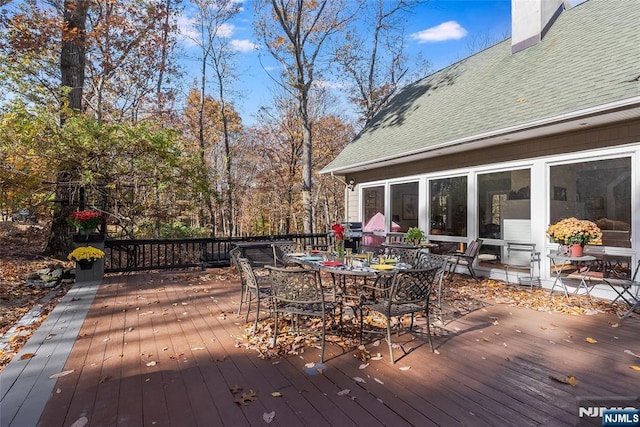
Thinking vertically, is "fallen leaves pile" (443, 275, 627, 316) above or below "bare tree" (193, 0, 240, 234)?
below

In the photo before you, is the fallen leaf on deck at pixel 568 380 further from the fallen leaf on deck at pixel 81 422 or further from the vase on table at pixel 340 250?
the fallen leaf on deck at pixel 81 422

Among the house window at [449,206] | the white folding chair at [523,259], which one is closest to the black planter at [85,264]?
the house window at [449,206]

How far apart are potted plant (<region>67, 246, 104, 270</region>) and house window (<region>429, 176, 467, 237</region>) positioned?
693 centimetres

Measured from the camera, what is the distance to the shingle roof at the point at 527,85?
5383mm

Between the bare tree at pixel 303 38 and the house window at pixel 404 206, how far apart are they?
4069mm

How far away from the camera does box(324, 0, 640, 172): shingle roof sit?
538cm

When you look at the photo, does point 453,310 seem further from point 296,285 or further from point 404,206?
point 404,206

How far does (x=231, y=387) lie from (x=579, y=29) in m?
9.05

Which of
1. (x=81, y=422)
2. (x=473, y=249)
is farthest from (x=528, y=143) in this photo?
(x=81, y=422)

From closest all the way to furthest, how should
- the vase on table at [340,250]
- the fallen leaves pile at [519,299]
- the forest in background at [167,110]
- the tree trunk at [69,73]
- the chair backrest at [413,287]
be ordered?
the chair backrest at [413,287] → the vase on table at [340,250] → the fallen leaves pile at [519,299] → the forest in background at [167,110] → the tree trunk at [69,73]

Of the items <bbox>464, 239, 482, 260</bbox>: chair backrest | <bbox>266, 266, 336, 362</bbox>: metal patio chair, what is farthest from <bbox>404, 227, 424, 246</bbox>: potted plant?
<bbox>266, 266, 336, 362</bbox>: metal patio chair

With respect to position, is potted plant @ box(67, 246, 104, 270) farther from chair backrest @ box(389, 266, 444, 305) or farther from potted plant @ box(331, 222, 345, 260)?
chair backrest @ box(389, 266, 444, 305)

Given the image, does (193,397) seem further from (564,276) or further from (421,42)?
(421,42)

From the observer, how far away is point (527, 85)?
22.5 ft
